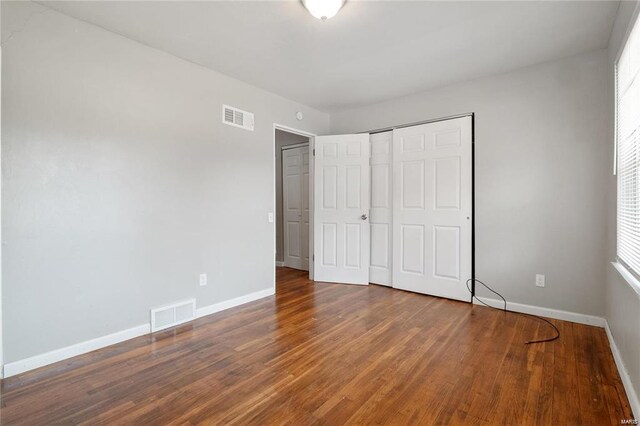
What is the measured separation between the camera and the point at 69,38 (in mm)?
2342

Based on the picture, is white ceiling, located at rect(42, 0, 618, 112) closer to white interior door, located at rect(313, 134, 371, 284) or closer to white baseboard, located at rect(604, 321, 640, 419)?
white interior door, located at rect(313, 134, 371, 284)

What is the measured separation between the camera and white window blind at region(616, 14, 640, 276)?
1.80m

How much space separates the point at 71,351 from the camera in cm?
235

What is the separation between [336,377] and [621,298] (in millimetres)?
2081

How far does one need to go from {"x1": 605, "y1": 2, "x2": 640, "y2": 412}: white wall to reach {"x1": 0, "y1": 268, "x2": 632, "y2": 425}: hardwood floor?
19 centimetres

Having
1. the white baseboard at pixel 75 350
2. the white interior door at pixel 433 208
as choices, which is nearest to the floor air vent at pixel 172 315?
the white baseboard at pixel 75 350

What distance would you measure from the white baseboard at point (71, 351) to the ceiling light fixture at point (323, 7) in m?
3.00

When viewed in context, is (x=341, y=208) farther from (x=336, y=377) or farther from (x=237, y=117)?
(x=336, y=377)

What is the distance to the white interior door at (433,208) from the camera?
11.9ft

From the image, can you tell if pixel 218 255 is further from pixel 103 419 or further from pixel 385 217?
pixel 385 217

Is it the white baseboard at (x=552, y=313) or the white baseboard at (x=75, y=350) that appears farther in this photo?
the white baseboard at (x=552, y=313)

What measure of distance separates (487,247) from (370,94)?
2431mm

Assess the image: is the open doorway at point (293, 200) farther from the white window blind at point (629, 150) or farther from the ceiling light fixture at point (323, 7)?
the white window blind at point (629, 150)

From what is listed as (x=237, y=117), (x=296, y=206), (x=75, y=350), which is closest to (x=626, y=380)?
(x=75, y=350)
